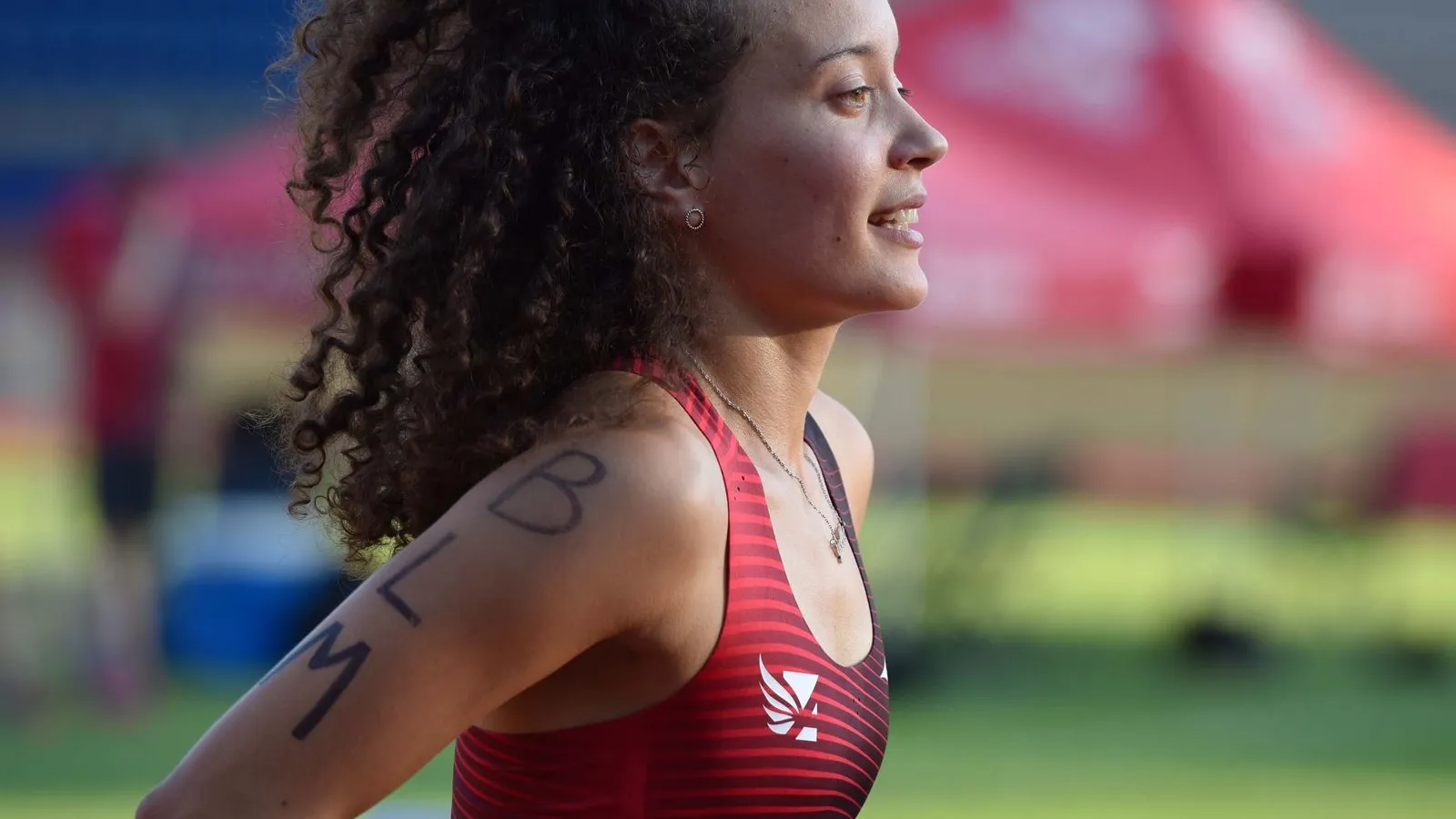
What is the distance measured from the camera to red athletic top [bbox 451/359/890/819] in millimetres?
1722

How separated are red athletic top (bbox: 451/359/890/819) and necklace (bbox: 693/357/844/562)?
0.31 feet

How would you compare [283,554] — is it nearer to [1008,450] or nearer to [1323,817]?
[1323,817]

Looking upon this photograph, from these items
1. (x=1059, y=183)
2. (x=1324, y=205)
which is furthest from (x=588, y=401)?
(x=1324, y=205)

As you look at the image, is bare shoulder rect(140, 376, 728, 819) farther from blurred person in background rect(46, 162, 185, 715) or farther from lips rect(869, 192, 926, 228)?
blurred person in background rect(46, 162, 185, 715)

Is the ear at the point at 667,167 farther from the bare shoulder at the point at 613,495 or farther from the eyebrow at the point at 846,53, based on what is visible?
the bare shoulder at the point at 613,495

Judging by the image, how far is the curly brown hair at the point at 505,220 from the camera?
184 centimetres

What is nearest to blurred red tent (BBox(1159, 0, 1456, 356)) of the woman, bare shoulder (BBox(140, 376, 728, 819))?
the woman

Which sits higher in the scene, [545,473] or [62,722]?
[62,722]

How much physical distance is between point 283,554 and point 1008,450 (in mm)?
11947

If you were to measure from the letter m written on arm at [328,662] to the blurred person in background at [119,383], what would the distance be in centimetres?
640

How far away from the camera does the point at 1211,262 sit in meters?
7.62

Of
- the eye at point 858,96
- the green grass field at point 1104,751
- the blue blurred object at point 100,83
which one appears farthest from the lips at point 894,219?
the blue blurred object at point 100,83

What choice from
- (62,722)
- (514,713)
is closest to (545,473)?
(514,713)

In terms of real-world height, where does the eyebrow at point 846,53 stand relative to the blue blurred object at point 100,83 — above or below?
below
